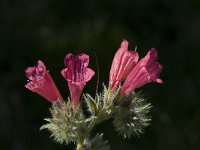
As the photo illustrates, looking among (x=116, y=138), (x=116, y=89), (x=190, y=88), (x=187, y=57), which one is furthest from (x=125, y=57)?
(x=187, y=57)

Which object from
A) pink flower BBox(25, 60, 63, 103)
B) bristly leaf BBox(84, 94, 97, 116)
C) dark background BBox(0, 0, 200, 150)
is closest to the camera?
bristly leaf BBox(84, 94, 97, 116)

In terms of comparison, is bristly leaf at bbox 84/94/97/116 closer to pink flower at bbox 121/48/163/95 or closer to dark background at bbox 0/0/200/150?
pink flower at bbox 121/48/163/95

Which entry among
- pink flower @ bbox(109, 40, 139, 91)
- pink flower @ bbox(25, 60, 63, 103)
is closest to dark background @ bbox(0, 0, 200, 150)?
Answer: pink flower @ bbox(109, 40, 139, 91)

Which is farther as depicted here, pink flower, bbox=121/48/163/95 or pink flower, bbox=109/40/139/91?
pink flower, bbox=109/40/139/91

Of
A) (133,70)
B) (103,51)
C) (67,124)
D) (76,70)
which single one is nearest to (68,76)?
(76,70)

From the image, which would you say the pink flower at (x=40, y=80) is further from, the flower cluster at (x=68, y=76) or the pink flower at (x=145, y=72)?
the pink flower at (x=145, y=72)

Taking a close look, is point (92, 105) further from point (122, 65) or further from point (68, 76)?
point (122, 65)

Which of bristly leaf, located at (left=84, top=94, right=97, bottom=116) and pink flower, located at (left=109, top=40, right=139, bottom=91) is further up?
pink flower, located at (left=109, top=40, right=139, bottom=91)
